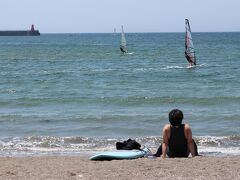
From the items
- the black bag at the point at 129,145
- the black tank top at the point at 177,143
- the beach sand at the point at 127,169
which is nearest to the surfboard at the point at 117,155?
the beach sand at the point at 127,169

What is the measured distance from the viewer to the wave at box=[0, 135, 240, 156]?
10891 millimetres

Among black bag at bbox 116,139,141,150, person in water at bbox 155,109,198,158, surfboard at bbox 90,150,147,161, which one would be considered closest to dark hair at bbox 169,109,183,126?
person in water at bbox 155,109,198,158

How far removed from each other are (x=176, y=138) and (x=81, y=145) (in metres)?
3.89

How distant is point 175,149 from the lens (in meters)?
8.52

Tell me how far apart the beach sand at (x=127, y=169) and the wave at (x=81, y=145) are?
218 cm

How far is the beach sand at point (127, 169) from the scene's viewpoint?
288 inches

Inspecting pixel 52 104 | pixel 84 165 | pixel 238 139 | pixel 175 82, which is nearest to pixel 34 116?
pixel 52 104

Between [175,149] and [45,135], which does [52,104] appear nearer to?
[45,135]

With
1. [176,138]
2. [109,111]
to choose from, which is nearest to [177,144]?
[176,138]

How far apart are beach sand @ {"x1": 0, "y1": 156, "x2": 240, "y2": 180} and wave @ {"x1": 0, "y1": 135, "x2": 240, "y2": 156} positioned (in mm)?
2182

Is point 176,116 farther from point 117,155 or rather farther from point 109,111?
point 109,111

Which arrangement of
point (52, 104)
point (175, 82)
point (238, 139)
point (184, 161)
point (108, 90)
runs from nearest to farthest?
1. point (184, 161)
2. point (238, 139)
3. point (52, 104)
4. point (108, 90)
5. point (175, 82)

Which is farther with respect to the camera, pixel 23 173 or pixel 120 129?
pixel 120 129

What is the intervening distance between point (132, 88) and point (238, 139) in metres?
11.1
